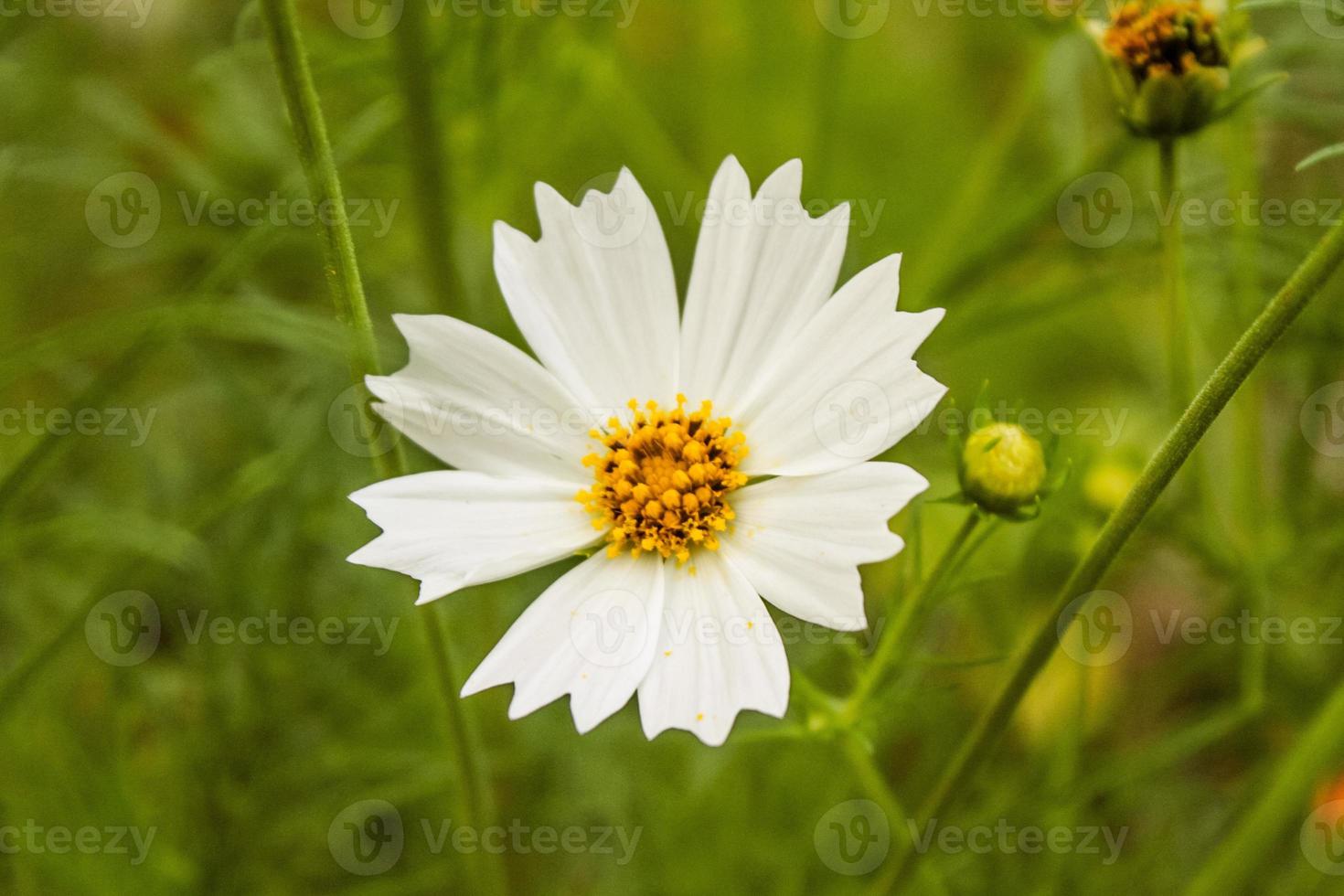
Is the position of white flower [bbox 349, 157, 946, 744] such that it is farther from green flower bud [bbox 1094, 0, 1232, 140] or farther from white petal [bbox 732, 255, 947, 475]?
green flower bud [bbox 1094, 0, 1232, 140]

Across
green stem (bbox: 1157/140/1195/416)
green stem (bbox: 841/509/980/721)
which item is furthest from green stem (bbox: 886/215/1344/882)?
green stem (bbox: 1157/140/1195/416)

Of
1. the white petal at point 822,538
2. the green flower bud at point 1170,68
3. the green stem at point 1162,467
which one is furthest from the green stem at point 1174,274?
the white petal at point 822,538

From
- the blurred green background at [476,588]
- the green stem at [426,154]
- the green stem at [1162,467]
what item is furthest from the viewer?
the blurred green background at [476,588]

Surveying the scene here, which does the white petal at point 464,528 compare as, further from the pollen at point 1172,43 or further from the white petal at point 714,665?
the pollen at point 1172,43

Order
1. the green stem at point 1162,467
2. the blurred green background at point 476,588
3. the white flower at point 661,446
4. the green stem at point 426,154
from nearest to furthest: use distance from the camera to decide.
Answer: the green stem at point 1162,467 < the white flower at point 661,446 < the green stem at point 426,154 < the blurred green background at point 476,588

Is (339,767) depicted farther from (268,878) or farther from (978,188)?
(978,188)

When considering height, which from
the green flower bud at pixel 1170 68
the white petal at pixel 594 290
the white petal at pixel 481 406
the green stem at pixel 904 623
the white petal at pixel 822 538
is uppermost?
the green flower bud at pixel 1170 68
